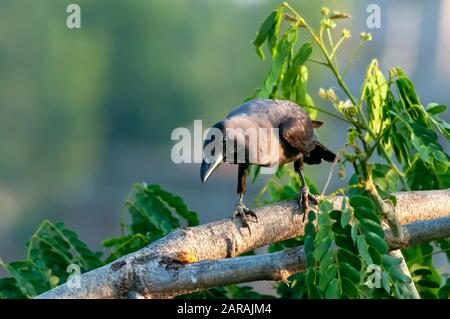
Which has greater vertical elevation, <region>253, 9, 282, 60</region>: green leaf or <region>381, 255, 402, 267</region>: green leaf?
<region>253, 9, 282, 60</region>: green leaf

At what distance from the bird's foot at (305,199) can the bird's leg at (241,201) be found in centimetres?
26

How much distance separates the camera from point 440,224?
11.4ft

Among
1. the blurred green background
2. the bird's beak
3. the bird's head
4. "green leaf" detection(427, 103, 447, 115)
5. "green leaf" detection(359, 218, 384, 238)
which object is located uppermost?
"green leaf" detection(427, 103, 447, 115)

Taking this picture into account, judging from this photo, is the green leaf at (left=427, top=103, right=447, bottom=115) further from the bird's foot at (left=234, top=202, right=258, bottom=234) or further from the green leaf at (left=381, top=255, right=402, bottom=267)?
the green leaf at (left=381, top=255, right=402, bottom=267)

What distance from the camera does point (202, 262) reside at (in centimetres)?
315

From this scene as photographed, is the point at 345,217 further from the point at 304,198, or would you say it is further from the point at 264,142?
the point at 264,142

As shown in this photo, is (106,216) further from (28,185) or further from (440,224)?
(440,224)

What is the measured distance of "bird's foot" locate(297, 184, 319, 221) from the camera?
400cm

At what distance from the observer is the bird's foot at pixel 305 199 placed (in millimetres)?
3996

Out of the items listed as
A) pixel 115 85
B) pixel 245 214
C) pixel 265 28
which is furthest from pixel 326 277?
pixel 115 85

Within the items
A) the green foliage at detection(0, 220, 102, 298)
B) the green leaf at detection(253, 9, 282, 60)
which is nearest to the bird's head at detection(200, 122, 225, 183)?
the green leaf at detection(253, 9, 282, 60)

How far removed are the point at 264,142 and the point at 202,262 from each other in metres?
1.34

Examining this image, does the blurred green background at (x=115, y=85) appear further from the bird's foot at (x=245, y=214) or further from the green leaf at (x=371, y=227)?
the green leaf at (x=371, y=227)

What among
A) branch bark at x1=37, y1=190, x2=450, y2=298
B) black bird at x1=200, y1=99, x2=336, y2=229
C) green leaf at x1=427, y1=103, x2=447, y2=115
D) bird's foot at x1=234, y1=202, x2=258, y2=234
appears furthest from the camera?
black bird at x1=200, y1=99, x2=336, y2=229
